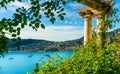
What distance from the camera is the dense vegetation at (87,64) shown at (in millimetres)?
16875

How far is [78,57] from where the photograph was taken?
17938 millimetres

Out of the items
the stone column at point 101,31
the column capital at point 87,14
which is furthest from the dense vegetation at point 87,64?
the column capital at point 87,14

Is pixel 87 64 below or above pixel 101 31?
below

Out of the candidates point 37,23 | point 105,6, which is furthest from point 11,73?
point 37,23

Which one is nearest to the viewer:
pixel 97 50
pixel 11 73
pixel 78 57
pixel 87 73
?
pixel 87 73

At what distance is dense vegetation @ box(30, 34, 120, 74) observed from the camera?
55.4ft

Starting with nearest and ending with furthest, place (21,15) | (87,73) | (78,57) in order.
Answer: (21,15) < (87,73) < (78,57)

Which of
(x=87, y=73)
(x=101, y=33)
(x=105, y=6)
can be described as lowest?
(x=87, y=73)

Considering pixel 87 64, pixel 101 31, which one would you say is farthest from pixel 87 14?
pixel 87 64

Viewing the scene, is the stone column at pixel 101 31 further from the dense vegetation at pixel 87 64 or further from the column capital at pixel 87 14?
the column capital at pixel 87 14

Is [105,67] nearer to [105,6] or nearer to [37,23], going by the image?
[105,6]

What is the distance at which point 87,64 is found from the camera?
55.7ft

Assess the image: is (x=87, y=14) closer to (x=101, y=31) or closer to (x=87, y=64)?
(x=101, y=31)

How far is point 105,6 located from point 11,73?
160 metres
